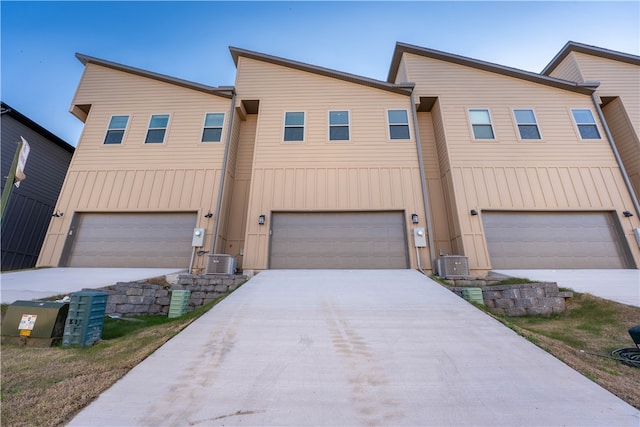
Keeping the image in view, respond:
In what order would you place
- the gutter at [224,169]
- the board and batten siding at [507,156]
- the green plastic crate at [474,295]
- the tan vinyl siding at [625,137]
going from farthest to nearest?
the tan vinyl siding at [625,137], the gutter at [224,169], the board and batten siding at [507,156], the green plastic crate at [474,295]

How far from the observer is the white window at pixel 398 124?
Answer: 8.95 m

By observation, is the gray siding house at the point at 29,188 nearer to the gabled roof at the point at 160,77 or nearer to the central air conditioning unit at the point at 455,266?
the gabled roof at the point at 160,77

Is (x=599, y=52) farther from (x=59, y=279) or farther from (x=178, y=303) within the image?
→ (x=59, y=279)

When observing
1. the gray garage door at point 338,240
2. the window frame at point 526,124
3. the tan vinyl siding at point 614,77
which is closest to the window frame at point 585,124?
the tan vinyl siding at point 614,77

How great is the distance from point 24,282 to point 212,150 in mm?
5720

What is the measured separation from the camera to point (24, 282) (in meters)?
5.95

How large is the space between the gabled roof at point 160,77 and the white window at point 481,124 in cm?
868

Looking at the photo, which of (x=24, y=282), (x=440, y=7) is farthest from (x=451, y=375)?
(x=440, y=7)

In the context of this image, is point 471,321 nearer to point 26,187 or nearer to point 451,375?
point 451,375

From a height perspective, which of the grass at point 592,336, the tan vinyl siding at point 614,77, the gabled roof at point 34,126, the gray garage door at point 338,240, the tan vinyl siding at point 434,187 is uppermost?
the tan vinyl siding at point 614,77

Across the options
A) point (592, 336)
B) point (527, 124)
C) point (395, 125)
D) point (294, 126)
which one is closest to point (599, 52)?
point (527, 124)

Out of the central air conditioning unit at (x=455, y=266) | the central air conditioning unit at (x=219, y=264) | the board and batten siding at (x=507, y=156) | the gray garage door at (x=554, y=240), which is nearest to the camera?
the central air conditioning unit at (x=455, y=266)

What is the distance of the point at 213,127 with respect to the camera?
9383 millimetres

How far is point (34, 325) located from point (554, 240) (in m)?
11.5
